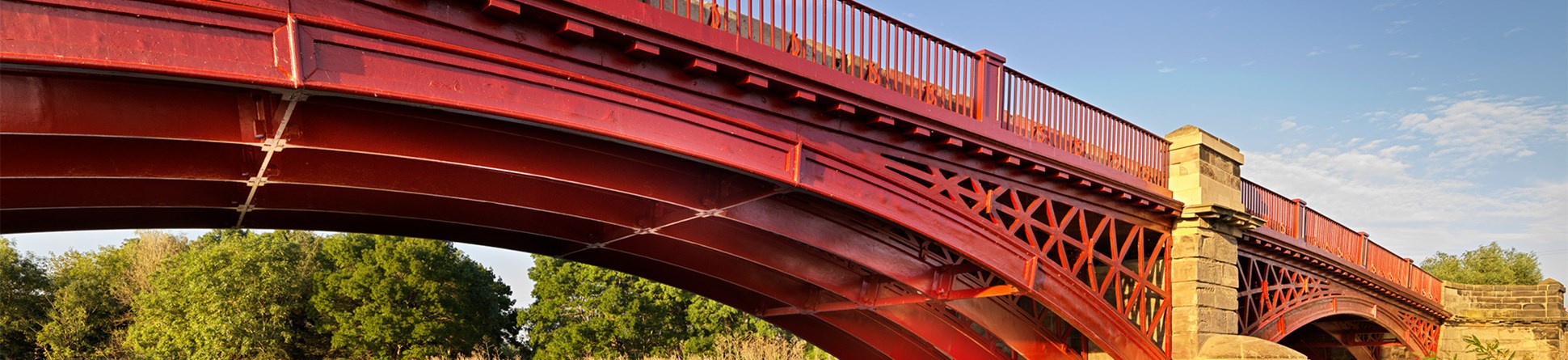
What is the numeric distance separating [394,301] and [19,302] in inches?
531

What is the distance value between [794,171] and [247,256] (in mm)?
36851

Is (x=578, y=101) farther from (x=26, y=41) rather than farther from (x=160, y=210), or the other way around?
(x=160, y=210)

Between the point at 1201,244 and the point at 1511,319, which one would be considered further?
the point at 1511,319

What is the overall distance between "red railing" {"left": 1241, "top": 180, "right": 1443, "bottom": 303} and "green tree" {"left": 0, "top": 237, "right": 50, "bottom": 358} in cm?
4211

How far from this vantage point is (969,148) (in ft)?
36.4

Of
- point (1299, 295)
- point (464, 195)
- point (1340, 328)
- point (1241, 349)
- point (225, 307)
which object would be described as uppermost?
point (225, 307)

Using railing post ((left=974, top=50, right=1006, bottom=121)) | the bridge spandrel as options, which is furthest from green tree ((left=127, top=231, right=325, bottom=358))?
railing post ((left=974, top=50, right=1006, bottom=121))

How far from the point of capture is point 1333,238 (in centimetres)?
2000

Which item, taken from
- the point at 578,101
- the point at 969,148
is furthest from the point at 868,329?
the point at 578,101

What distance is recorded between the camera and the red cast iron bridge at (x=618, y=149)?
6145 millimetres

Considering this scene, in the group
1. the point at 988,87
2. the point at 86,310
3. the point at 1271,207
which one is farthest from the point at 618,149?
the point at 86,310

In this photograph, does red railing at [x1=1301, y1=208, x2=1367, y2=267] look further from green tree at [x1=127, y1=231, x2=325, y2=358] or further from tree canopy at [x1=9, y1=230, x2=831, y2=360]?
green tree at [x1=127, y1=231, x2=325, y2=358]

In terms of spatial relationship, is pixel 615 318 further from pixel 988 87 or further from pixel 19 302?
pixel 988 87

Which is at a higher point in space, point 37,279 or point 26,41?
point 37,279
